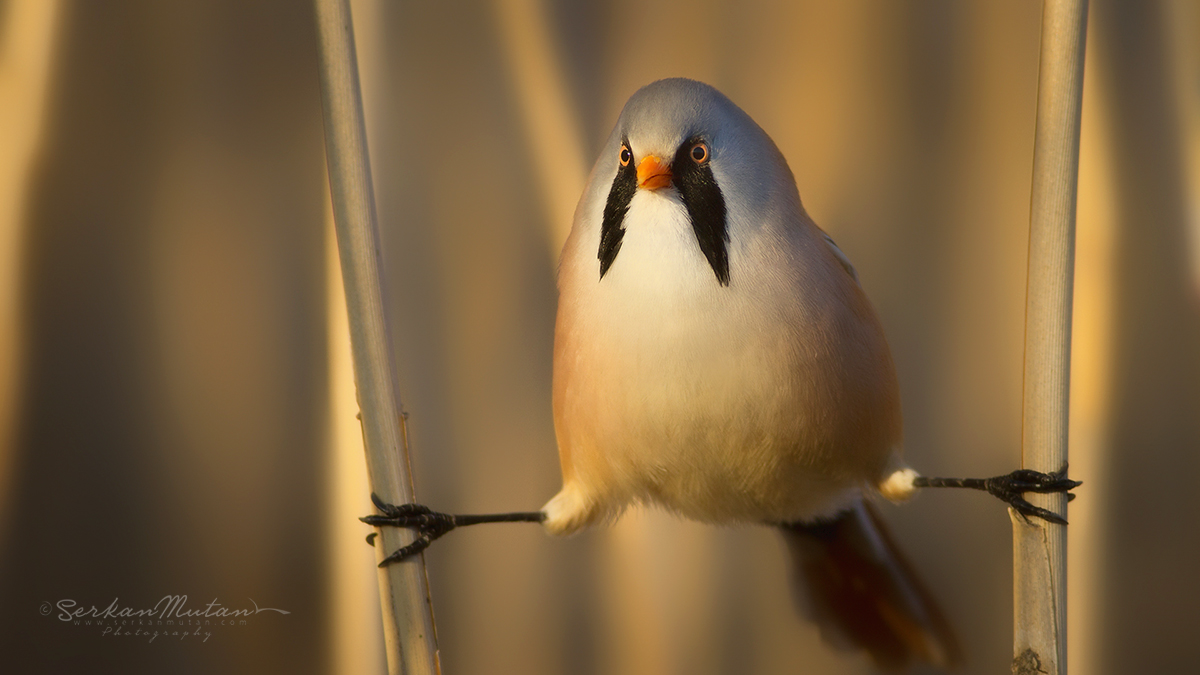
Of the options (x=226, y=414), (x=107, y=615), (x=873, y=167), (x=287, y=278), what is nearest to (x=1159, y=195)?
(x=873, y=167)

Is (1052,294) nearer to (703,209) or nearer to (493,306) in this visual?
(703,209)

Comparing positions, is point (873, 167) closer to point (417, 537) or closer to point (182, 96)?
point (417, 537)

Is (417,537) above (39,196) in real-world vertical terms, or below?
below

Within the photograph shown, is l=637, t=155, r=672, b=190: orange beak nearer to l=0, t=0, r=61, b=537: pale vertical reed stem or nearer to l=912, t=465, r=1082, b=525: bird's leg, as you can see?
l=912, t=465, r=1082, b=525: bird's leg

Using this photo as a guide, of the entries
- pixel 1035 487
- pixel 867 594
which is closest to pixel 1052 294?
pixel 1035 487

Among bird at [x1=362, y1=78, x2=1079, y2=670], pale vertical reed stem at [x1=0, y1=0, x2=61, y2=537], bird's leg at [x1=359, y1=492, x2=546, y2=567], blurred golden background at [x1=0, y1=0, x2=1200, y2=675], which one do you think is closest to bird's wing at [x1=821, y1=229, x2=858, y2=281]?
bird at [x1=362, y1=78, x2=1079, y2=670]
